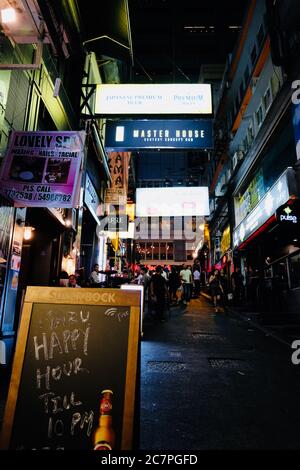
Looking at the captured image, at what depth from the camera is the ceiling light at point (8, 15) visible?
188 inches

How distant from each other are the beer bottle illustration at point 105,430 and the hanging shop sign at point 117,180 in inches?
632

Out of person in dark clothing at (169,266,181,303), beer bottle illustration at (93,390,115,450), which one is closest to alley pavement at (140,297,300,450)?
beer bottle illustration at (93,390,115,450)

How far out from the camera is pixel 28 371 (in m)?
2.28

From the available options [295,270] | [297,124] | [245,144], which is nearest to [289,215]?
[295,270]

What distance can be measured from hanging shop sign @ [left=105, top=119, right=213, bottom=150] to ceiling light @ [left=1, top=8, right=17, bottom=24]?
5394 mm

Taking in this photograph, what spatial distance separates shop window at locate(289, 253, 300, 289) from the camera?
425 inches

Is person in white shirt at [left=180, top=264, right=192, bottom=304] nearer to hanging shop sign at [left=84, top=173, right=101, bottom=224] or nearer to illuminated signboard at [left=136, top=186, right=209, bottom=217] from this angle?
illuminated signboard at [left=136, top=186, right=209, bottom=217]

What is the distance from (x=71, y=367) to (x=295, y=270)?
1072cm

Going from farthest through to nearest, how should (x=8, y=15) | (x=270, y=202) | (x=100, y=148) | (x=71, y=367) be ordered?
(x=100, y=148)
(x=270, y=202)
(x=8, y=15)
(x=71, y=367)

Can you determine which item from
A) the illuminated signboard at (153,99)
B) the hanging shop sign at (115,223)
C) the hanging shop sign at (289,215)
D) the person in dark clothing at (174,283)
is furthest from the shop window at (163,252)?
the illuminated signboard at (153,99)

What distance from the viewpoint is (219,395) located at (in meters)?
3.91

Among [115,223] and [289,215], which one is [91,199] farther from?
[289,215]

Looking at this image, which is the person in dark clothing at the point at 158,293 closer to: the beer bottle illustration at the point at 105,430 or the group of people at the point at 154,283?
the group of people at the point at 154,283
